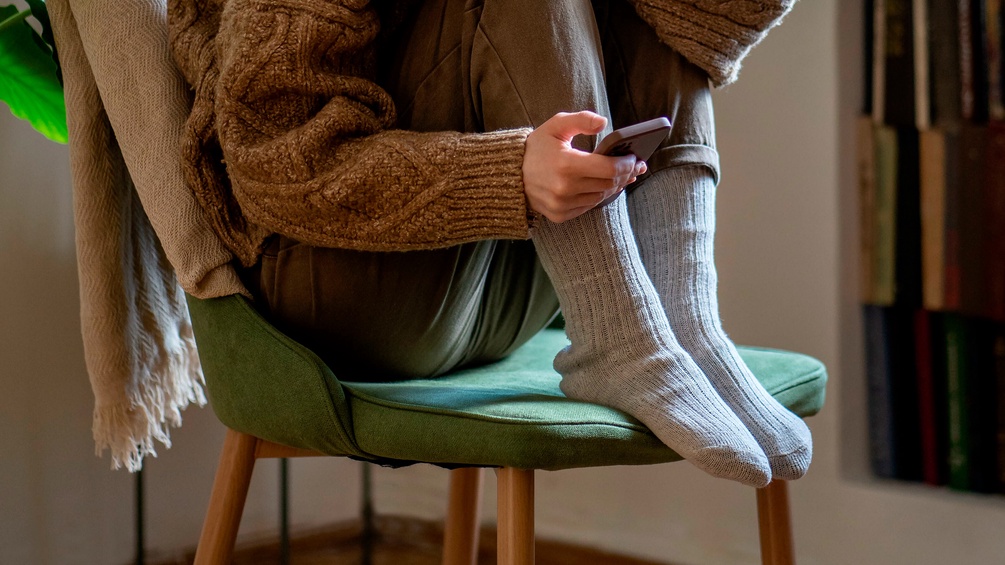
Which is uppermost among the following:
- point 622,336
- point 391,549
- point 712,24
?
point 712,24

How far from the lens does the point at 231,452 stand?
29.0 inches

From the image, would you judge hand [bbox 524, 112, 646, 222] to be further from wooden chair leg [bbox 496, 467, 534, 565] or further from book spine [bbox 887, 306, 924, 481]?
book spine [bbox 887, 306, 924, 481]

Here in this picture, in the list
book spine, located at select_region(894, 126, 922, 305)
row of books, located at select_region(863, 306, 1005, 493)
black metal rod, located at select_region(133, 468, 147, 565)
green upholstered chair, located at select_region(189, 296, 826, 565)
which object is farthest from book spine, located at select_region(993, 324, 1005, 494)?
black metal rod, located at select_region(133, 468, 147, 565)

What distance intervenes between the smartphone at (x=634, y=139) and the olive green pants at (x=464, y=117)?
0.17 feet

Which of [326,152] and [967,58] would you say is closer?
[326,152]

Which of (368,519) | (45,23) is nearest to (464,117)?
(45,23)

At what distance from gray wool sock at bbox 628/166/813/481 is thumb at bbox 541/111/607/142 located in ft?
0.58

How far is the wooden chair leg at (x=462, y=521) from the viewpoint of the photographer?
40.4 inches

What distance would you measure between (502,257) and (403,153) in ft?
0.65

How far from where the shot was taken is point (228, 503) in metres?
0.73

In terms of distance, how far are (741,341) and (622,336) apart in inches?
28.9

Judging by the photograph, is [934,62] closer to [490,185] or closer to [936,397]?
[936,397]

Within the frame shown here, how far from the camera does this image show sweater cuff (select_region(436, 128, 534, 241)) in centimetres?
57

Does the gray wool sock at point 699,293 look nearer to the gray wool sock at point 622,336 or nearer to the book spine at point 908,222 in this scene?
the gray wool sock at point 622,336
